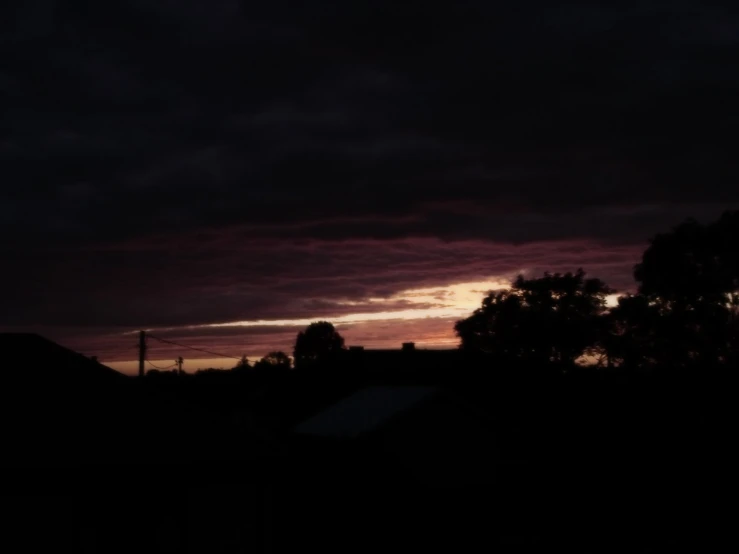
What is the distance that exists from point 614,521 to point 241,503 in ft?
52.3

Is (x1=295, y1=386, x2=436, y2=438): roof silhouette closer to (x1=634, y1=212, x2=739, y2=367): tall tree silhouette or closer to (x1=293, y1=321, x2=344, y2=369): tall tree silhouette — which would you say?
(x1=634, y1=212, x2=739, y2=367): tall tree silhouette

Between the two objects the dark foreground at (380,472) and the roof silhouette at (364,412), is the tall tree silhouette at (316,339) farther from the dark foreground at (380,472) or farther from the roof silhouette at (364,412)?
the roof silhouette at (364,412)

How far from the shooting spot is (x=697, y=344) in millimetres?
52156

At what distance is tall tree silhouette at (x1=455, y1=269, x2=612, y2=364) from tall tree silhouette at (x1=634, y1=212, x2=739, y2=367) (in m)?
18.9

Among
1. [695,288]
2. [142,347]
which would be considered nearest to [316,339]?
[142,347]

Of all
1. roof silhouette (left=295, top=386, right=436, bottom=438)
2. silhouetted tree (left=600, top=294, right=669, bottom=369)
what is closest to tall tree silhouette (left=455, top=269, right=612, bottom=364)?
silhouetted tree (left=600, top=294, right=669, bottom=369)

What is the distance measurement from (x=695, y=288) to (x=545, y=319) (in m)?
23.7

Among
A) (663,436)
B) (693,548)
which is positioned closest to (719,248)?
(663,436)

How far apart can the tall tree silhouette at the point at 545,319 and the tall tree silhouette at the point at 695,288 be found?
18.9m

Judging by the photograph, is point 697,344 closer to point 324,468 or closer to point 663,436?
point 663,436

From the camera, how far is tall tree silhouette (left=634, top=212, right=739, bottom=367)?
167 feet

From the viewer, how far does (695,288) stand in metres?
51.9

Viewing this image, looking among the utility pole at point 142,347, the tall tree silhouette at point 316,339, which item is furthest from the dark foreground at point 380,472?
the tall tree silhouette at point 316,339

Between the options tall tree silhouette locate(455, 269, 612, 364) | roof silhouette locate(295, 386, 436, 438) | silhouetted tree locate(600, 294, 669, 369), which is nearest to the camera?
roof silhouette locate(295, 386, 436, 438)
